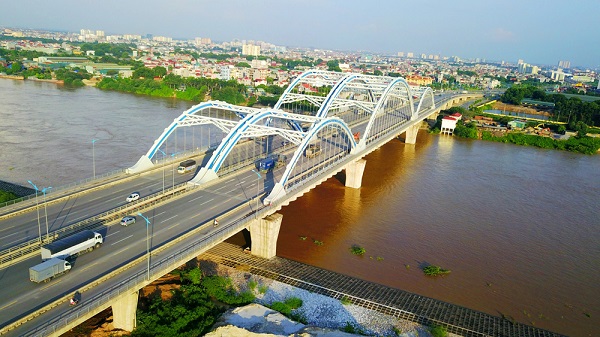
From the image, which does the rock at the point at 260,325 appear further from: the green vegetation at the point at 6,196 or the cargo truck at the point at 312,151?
the cargo truck at the point at 312,151

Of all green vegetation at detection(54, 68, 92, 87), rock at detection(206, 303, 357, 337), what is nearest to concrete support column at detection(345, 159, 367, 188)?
rock at detection(206, 303, 357, 337)

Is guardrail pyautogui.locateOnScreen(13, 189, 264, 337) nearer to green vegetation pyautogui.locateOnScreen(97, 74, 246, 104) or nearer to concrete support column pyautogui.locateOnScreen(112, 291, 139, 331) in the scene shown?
concrete support column pyautogui.locateOnScreen(112, 291, 139, 331)

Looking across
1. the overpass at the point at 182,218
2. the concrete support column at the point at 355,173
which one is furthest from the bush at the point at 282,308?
the concrete support column at the point at 355,173

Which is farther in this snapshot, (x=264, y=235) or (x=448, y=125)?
(x=448, y=125)

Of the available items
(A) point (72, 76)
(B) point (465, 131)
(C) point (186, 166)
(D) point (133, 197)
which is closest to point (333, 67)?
(A) point (72, 76)

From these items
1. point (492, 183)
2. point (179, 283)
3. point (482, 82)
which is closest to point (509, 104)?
point (482, 82)

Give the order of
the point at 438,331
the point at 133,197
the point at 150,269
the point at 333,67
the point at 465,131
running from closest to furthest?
the point at 150,269 < the point at 438,331 < the point at 133,197 < the point at 465,131 < the point at 333,67

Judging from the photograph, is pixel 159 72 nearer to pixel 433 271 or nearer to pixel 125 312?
pixel 433 271
